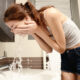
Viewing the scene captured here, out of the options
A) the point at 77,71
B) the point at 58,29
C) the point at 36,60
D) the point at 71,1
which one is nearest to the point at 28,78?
the point at 36,60

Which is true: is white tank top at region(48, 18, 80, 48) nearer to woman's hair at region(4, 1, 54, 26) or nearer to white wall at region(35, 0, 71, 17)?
woman's hair at region(4, 1, 54, 26)

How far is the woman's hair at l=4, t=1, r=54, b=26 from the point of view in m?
0.79

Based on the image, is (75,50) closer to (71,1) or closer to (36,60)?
(36,60)

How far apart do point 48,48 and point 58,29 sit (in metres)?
0.25

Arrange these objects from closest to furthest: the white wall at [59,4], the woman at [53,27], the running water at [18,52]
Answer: the woman at [53,27] → the running water at [18,52] → the white wall at [59,4]

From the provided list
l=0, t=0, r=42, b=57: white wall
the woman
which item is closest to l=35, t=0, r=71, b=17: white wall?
l=0, t=0, r=42, b=57: white wall

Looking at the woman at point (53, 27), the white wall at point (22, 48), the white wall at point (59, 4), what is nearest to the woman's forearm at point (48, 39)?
the woman at point (53, 27)

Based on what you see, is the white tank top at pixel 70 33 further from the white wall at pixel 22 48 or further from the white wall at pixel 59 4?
the white wall at pixel 59 4

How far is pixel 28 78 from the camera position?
1.62 meters

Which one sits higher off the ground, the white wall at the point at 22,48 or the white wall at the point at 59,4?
the white wall at the point at 59,4

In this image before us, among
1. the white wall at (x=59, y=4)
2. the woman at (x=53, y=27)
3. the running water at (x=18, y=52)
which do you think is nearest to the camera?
the woman at (x=53, y=27)

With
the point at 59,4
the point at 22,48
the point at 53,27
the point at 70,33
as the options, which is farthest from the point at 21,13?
the point at 59,4

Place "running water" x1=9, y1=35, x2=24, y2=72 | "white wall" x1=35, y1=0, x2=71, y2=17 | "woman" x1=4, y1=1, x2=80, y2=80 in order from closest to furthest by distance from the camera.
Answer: "woman" x1=4, y1=1, x2=80, y2=80, "running water" x1=9, y1=35, x2=24, y2=72, "white wall" x1=35, y1=0, x2=71, y2=17

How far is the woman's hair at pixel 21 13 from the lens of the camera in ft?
2.61
